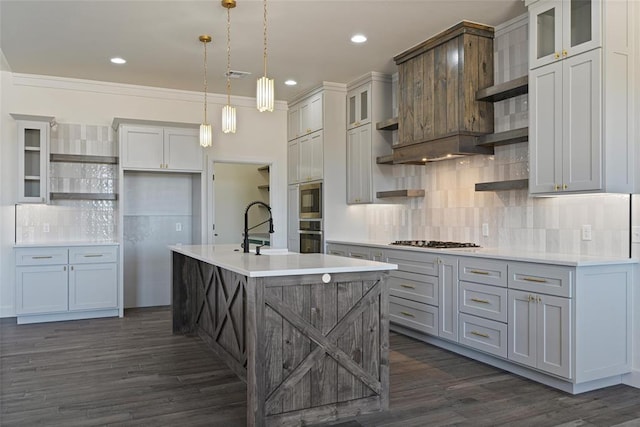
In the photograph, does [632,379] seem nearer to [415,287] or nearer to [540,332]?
[540,332]

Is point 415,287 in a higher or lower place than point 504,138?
lower

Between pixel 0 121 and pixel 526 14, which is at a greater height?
pixel 526 14

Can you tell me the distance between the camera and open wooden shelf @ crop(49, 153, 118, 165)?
5953mm

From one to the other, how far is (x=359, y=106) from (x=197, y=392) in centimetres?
388

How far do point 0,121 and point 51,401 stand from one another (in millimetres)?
3905

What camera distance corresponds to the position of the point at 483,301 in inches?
155

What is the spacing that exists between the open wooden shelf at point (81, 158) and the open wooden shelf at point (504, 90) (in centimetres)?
435

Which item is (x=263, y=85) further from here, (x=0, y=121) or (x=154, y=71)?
(x=0, y=121)

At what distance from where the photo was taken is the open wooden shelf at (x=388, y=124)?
543 cm

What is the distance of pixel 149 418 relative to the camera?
2.95 metres

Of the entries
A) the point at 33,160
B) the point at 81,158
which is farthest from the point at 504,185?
the point at 33,160

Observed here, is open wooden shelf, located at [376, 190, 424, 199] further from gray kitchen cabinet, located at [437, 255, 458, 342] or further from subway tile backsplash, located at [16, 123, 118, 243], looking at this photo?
subway tile backsplash, located at [16, 123, 118, 243]

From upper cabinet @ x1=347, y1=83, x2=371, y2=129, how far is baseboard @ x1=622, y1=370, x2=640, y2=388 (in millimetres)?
3579

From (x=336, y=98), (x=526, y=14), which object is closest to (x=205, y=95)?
(x=336, y=98)
